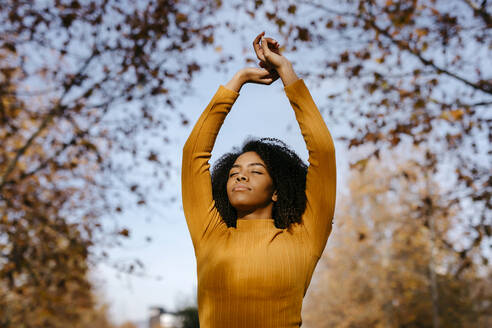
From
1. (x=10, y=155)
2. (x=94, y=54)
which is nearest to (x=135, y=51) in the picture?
(x=94, y=54)

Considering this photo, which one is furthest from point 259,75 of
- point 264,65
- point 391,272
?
point 391,272

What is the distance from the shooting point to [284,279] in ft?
6.57

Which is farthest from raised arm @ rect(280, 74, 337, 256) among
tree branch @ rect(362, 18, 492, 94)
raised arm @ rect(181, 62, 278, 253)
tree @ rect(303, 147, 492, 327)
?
tree @ rect(303, 147, 492, 327)

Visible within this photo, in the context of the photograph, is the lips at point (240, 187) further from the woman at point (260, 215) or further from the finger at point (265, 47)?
the finger at point (265, 47)

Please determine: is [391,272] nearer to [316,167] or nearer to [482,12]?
[482,12]

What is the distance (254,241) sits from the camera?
2.13 metres

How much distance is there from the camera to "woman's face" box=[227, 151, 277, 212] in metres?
2.29

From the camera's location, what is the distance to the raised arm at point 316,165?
2.18 metres

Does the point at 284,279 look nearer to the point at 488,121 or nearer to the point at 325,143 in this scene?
the point at 325,143

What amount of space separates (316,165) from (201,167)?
0.56m

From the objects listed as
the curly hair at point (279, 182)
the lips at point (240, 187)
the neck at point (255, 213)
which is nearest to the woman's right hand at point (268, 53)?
the curly hair at point (279, 182)

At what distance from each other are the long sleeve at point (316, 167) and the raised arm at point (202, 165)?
26 centimetres

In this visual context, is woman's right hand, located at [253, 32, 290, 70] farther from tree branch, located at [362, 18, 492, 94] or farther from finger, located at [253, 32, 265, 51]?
tree branch, located at [362, 18, 492, 94]

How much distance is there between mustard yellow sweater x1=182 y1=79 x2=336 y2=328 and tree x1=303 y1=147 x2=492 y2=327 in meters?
12.0
